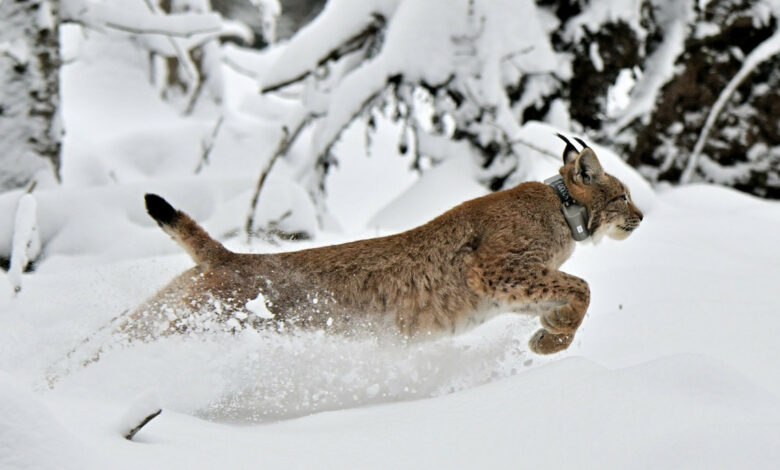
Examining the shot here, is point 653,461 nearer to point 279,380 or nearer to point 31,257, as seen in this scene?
point 279,380

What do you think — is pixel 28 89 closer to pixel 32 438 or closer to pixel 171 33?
pixel 171 33

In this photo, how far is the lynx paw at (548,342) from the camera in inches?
122

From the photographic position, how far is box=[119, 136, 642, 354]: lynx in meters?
3.06

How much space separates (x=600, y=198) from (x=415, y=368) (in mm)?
1102

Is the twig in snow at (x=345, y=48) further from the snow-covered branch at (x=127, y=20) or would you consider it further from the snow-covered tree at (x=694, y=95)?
the snow-covered tree at (x=694, y=95)

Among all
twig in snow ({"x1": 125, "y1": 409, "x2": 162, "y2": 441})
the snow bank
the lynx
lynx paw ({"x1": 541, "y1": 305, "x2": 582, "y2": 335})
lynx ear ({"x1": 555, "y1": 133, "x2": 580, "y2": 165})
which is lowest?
lynx paw ({"x1": 541, "y1": 305, "x2": 582, "y2": 335})

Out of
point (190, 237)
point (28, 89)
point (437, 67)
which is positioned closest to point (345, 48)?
point (437, 67)

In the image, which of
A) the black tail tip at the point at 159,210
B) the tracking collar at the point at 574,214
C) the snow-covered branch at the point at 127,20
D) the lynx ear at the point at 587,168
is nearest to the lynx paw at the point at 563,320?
the tracking collar at the point at 574,214

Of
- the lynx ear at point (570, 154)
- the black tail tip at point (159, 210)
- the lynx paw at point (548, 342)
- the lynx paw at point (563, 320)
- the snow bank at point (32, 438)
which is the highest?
the snow bank at point (32, 438)

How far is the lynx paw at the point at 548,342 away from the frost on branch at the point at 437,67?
111 inches

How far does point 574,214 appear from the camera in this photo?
3.41 meters

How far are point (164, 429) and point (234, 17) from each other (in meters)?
14.3

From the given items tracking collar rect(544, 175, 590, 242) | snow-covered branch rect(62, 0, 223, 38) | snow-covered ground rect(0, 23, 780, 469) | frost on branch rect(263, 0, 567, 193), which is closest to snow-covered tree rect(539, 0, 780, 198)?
frost on branch rect(263, 0, 567, 193)

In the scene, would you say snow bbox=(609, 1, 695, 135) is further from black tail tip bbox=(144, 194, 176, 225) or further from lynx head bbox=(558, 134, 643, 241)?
black tail tip bbox=(144, 194, 176, 225)
